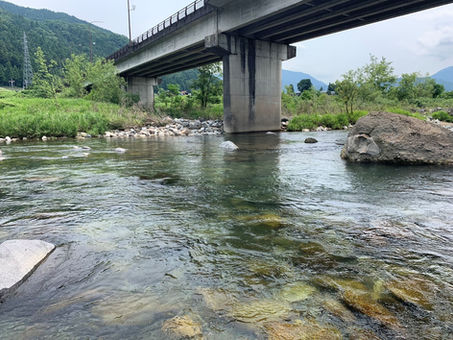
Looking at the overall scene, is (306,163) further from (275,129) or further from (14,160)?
(275,129)

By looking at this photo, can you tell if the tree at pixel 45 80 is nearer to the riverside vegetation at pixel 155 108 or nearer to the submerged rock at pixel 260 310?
the riverside vegetation at pixel 155 108

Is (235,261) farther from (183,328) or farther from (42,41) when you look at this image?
(42,41)

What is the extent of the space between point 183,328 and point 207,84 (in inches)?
1569

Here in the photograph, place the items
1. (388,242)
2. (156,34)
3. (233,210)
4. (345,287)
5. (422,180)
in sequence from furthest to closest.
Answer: (156,34)
(422,180)
(233,210)
(388,242)
(345,287)

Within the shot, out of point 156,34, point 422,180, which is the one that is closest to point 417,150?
point 422,180

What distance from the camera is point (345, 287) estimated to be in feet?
7.91

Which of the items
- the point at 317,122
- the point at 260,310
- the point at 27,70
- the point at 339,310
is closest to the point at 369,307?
the point at 339,310

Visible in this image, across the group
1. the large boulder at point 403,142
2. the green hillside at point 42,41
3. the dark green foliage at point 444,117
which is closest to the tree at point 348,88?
the dark green foliage at point 444,117

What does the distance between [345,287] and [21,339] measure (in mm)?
2259

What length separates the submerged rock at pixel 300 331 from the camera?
6.13ft

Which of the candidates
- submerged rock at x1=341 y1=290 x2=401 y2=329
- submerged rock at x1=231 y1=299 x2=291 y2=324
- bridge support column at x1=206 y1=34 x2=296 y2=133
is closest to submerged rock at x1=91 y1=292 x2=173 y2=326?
submerged rock at x1=231 y1=299 x2=291 y2=324

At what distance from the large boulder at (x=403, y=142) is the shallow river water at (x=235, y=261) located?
2428mm

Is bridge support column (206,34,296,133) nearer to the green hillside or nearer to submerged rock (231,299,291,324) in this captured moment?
submerged rock (231,299,291,324)

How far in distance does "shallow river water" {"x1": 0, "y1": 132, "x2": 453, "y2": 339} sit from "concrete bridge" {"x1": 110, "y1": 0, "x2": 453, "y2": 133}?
16391 mm
